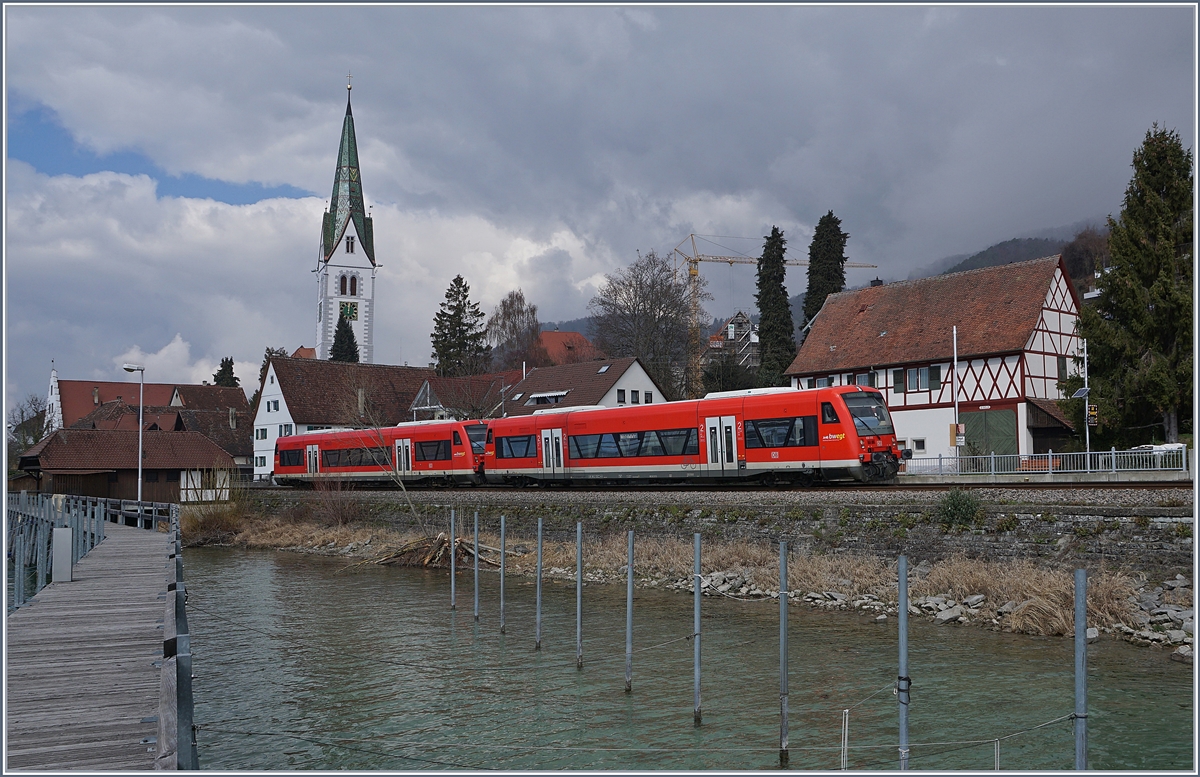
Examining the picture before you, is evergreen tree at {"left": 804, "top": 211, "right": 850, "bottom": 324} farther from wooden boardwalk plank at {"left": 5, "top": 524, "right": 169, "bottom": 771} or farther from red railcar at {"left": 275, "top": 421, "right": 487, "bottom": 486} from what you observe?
wooden boardwalk plank at {"left": 5, "top": 524, "right": 169, "bottom": 771}

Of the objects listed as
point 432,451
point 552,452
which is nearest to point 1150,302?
point 552,452

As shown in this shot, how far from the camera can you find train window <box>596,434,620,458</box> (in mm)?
30688

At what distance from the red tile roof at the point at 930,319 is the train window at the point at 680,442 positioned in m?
18.2

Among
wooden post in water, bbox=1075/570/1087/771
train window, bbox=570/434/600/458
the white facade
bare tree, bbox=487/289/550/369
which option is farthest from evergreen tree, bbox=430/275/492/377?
wooden post in water, bbox=1075/570/1087/771

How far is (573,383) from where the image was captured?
188 feet

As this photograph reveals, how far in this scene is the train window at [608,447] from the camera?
1208 inches

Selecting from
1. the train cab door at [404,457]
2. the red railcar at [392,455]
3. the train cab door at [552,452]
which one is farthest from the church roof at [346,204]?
the train cab door at [552,452]

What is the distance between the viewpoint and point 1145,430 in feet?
112

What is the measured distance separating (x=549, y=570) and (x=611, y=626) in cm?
849

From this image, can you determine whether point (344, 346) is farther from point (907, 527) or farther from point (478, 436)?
point (907, 527)

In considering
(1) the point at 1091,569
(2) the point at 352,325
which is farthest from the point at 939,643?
(2) the point at 352,325

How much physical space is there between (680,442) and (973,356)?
60.6 feet

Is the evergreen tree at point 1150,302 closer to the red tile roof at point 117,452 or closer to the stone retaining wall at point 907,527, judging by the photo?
the stone retaining wall at point 907,527

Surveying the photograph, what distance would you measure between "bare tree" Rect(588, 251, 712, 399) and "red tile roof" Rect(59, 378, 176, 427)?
58.7 metres
